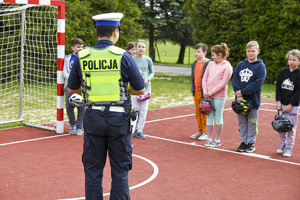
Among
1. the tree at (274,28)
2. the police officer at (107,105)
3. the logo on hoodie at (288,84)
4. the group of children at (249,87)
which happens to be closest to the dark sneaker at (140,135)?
the group of children at (249,87)

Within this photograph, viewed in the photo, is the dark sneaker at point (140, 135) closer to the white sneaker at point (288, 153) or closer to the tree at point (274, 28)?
the white sneaker at point (288, 153)

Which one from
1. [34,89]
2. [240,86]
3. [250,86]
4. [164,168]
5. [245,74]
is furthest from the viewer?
[34,89]

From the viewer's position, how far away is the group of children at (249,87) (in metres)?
7.31

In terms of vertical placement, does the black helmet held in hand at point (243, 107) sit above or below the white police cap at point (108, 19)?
below

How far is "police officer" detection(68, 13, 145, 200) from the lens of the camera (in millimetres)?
4133

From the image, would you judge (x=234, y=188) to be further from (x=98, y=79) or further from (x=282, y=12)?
(x=282, y=12)

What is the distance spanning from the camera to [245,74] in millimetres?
7582

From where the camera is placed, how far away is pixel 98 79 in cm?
418

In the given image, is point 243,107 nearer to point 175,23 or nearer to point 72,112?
point 72,112

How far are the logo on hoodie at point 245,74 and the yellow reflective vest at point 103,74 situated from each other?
12.9 feet

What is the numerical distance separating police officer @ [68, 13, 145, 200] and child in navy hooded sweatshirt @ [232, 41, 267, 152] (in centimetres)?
377

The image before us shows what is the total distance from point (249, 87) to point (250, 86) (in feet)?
0.08

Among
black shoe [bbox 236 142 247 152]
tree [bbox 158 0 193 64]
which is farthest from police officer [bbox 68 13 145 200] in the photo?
tree [bbox 158 0 193 64]

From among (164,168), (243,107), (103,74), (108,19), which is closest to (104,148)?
(103,74)
